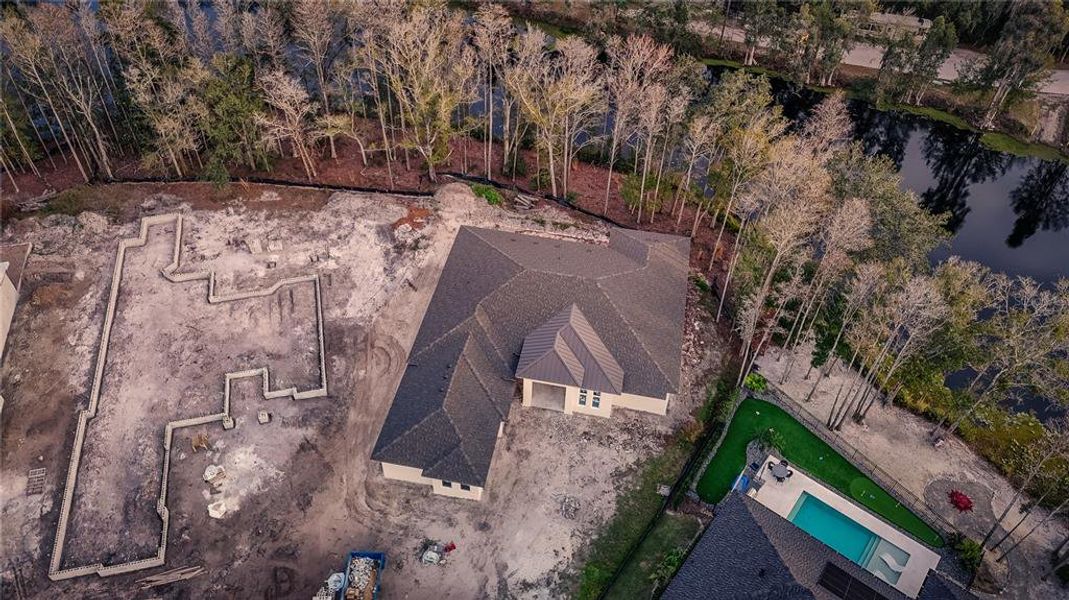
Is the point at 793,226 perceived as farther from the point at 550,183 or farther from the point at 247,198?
the point at 247,198

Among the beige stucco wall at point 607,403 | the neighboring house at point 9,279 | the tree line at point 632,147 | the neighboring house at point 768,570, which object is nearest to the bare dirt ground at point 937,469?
the tree line at point 632,147

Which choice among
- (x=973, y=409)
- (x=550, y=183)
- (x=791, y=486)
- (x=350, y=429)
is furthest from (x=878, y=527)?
(x=550, y=183)

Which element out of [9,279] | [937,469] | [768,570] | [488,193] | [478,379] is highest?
[488,193]

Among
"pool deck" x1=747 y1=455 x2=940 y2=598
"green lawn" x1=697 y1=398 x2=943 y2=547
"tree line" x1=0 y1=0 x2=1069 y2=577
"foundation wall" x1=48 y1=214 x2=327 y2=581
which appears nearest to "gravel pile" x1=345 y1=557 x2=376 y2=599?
"foundation wall" x1=48 y1=214 x2=327 y2=581

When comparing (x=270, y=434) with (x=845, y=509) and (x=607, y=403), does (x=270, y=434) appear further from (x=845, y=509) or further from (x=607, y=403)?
(x=845, y=509)

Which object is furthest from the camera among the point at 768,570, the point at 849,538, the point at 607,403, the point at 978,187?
the point at 978,187

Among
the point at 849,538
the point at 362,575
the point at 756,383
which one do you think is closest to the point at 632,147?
the point at 756,383

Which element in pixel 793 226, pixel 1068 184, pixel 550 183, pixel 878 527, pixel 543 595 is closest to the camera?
pixel 543 595

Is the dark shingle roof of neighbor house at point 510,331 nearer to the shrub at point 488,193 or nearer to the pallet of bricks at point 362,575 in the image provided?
the pallet of bricks at point 362,575
